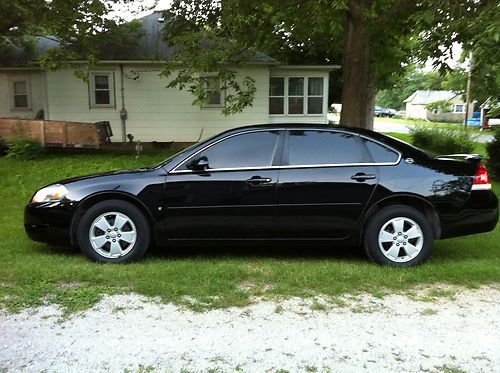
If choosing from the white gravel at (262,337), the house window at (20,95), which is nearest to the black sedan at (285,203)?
the white gravel at (262,337)

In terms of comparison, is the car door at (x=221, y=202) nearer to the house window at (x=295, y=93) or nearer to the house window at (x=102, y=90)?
the house window at (x=102, y=90)

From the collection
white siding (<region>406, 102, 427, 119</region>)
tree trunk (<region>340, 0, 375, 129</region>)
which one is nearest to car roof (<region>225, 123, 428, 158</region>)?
tree trunk (<region>340, 0, 375, 129</region>)

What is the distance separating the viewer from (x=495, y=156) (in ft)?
45.9

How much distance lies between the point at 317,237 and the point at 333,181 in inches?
24.4

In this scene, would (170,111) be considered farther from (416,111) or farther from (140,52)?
(416,111)

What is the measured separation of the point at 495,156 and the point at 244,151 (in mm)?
10454

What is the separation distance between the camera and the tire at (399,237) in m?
5.60

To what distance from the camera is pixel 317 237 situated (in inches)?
224

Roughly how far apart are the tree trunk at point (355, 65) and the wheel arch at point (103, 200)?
641cm

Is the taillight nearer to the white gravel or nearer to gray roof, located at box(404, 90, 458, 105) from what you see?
the white gravel

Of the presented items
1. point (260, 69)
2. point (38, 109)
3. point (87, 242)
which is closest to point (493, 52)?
point (87, 242)

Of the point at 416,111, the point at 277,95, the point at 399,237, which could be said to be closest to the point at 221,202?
the point at 399,237

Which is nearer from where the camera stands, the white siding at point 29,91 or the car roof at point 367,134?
the car roof at point 367,134

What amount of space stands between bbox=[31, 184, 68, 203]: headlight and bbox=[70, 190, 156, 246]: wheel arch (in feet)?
0.86
